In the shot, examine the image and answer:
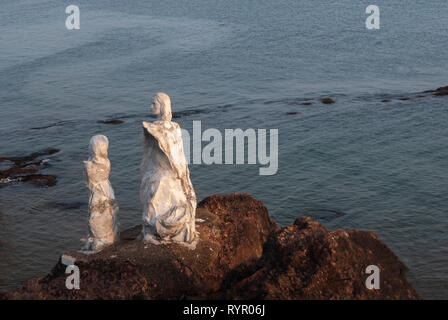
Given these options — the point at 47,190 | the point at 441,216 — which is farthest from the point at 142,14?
the point at 441,216

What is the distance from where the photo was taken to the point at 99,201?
52.9ft

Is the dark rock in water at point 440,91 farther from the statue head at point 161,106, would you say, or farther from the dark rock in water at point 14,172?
the statue head at point 161,106

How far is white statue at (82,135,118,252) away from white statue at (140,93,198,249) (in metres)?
1.00

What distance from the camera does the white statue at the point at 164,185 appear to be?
50.9ft

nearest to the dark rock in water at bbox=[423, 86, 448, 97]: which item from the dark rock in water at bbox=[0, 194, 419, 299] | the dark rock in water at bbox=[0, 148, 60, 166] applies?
the dark rock in water at bbox=[0, 148, 60, 166]

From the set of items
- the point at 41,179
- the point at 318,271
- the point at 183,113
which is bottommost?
the point at 41,179

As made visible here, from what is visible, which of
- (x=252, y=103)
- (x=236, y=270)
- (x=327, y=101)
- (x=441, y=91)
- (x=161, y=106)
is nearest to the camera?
(x=236, y=270)

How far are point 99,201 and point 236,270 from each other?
426 cm

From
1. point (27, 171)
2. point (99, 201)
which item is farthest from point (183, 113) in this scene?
point (99, 201)

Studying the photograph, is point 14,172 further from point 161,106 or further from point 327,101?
point 327,101

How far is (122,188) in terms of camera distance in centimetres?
3078

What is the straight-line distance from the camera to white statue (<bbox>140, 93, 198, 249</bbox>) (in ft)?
50.9

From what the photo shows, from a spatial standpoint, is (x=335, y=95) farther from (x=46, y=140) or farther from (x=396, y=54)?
(x=46, y=140)

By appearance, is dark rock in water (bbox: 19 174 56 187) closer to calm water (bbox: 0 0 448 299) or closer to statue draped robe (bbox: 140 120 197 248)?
calm water (bbox: 0 0 448 299)
